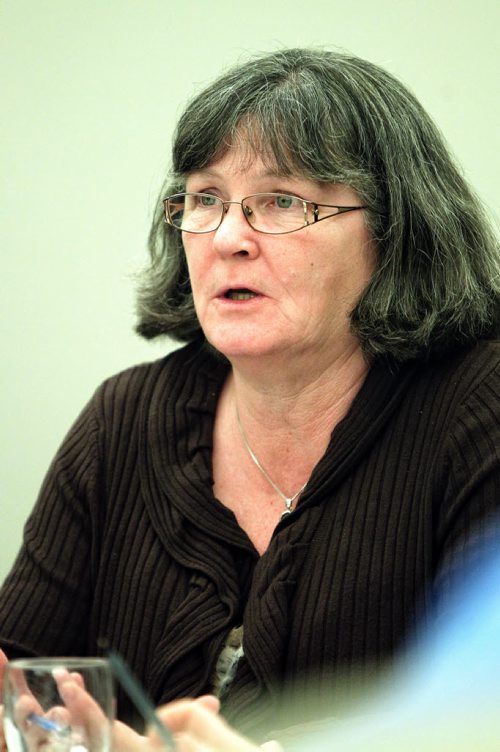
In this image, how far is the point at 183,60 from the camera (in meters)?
3.11

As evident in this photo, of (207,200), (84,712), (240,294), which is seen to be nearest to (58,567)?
(240,294)

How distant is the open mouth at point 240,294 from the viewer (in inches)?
72.6

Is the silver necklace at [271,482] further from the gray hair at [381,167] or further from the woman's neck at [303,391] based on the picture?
the gray hair at [381,167]

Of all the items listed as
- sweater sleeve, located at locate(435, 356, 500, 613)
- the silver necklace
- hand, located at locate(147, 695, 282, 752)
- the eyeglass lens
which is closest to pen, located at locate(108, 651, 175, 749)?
hand, located at locate(147, 695, 282, 752)

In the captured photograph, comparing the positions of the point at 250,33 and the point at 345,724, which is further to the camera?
the point at 250,33

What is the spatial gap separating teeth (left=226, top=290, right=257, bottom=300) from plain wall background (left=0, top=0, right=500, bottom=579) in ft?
4.06

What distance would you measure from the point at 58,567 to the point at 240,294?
582mm

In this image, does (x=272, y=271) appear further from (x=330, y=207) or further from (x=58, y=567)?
(x=58, y=567)

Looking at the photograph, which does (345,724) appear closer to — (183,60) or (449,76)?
(449,76)

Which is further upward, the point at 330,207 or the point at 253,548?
the point at 330,207

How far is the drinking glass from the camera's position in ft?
3.24

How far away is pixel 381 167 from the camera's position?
190 centimetres

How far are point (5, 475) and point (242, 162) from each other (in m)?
1.64

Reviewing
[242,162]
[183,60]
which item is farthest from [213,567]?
[183,60]
